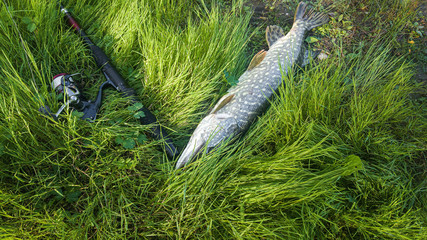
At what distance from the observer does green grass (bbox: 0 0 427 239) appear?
1.78 metres

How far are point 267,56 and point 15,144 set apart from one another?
235 cm

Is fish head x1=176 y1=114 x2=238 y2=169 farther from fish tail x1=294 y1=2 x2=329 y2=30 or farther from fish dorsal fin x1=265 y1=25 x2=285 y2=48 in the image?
fish tail x1=294 y1=2 x2=329 y2=30

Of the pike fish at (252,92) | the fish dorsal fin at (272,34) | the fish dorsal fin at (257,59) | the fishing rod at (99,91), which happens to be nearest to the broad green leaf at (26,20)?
the fishing rod at (99,91)

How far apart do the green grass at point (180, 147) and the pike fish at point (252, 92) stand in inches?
5.7

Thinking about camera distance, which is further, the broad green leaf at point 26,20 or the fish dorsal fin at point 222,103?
the fish dorsal fin at point 222,103

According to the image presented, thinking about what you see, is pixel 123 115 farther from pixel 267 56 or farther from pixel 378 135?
pixel 378 135

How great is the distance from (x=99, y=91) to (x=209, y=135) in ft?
3.43

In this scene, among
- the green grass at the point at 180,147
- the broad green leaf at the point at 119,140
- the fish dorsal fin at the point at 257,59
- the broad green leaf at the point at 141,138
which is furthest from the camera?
the fish dorsal fin at the point at 257,59

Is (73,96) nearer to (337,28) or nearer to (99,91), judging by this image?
(99,91)

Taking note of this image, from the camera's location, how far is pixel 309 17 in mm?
3189

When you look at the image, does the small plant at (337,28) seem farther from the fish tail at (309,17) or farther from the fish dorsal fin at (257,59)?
the fish dorsal fin at (257,59)

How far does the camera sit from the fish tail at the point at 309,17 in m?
3.13

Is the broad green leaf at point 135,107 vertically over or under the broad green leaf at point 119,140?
over

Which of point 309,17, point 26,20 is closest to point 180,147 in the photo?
point 26,20
